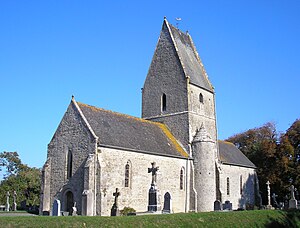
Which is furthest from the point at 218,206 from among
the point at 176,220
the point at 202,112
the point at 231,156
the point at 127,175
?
the point at 231,156

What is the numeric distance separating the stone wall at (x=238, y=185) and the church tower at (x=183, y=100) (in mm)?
3176

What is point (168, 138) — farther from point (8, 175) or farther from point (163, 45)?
point (8, 175)

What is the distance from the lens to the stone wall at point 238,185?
39812mm

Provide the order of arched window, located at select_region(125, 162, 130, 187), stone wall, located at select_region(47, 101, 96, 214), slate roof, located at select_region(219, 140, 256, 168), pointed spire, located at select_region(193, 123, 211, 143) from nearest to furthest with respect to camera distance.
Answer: stone wall, located at select_region(47, 101, 96, 214)
arched window, located at select_region(125, 162, 130, 187)
pointed spire, located at select_region(193, 123, 211, 143)
slate roof, located at select_region(219, 140, 256, 168)

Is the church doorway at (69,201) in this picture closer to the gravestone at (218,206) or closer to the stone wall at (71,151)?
the stone wall at (71,151)

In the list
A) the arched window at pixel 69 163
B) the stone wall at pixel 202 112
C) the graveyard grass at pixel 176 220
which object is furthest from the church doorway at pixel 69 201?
the stone wall at pixel 202 112

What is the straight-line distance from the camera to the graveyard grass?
50.6 ft

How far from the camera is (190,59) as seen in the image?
4088cm

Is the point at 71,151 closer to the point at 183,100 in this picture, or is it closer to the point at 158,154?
the point at 158,154

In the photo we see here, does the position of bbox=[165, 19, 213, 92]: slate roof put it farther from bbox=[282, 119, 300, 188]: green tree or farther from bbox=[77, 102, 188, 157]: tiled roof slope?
bbox=[282, 119, 300, 188]: green tree

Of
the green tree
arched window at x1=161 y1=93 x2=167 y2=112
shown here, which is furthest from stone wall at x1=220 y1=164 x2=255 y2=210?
arched window at x1=161 y1=93 x2=167 y2=112

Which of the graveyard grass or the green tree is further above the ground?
the green tree

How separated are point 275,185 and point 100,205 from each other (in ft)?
92.2

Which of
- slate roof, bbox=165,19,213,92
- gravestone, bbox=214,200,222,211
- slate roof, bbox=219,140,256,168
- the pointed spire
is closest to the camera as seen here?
gravestone, bbox=214,200,222,211
